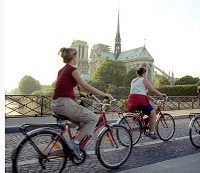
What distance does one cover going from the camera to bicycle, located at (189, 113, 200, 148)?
598cm

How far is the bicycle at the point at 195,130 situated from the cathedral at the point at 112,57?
8913 centimetres

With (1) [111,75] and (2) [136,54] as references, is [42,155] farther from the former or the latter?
(2) [136,54]

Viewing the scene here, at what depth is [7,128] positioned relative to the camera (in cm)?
782

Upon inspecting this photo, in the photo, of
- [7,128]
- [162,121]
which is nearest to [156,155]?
[162,121]

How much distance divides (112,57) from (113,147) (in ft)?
346

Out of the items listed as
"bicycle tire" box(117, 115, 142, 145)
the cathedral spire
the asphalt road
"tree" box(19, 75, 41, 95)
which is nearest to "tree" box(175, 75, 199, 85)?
the asphalt road

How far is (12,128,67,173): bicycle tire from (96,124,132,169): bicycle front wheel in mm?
701

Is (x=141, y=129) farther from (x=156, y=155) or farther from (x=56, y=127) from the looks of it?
(x=56, y=127)

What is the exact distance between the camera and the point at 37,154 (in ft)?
11.2

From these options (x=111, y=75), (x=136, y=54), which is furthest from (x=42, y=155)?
(x=136, y=54)

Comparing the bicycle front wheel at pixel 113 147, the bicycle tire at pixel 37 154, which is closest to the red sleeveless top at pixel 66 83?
the bicycle tire at pixel 37 154

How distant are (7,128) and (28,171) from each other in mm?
4507

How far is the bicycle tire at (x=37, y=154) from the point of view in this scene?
3.19 metres

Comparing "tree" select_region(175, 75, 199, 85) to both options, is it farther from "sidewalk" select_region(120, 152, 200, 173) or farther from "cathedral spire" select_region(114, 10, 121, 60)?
"cathedral spire" select_region(114, 10, 121, 60)
